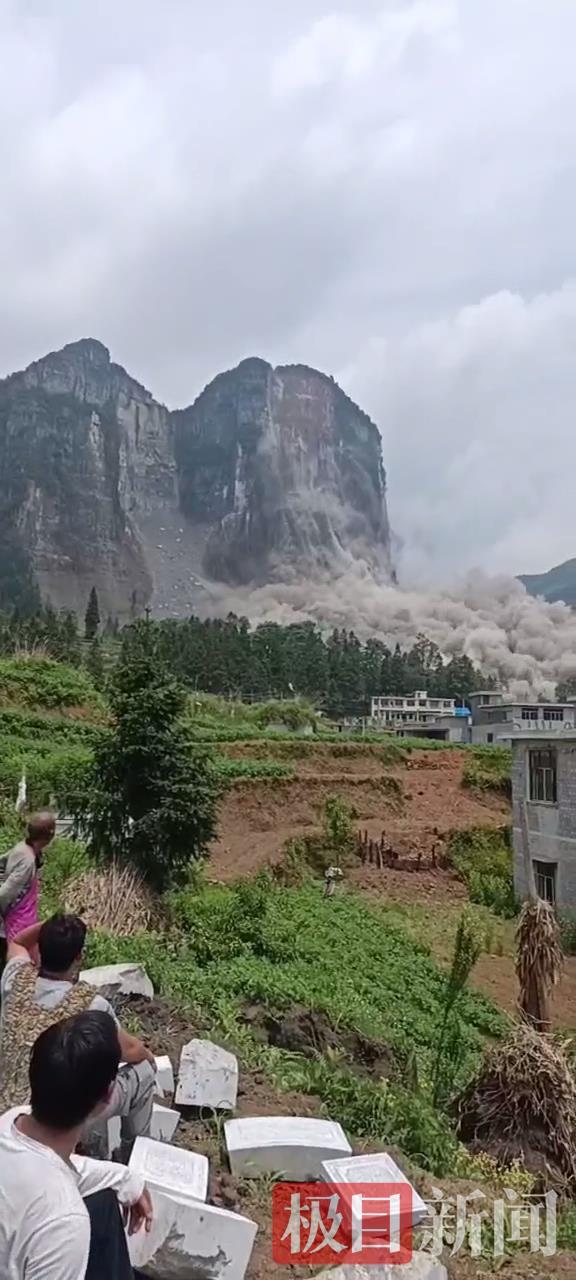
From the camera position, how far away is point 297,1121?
406 centimetres

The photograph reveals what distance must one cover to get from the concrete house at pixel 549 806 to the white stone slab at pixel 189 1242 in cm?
1429

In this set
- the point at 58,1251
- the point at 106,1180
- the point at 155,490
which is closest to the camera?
the point at 58,1251

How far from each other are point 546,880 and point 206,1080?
46.1 feet

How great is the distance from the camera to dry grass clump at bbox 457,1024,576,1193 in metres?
5.70

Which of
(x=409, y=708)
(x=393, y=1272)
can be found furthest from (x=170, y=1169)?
(x=409, y=708)

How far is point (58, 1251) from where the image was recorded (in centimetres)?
186

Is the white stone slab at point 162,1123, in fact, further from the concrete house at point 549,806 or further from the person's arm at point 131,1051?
the concrete house at point 549,806

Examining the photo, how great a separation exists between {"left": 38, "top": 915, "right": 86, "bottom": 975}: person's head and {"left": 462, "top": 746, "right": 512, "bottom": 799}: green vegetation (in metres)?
26.3

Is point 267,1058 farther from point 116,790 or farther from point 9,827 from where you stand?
point 9,827

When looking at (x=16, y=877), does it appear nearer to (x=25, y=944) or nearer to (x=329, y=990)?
(x=25, y=944)

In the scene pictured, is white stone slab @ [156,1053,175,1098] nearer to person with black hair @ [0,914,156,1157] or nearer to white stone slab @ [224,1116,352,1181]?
white stone slab @ [224,1116,352,1181]

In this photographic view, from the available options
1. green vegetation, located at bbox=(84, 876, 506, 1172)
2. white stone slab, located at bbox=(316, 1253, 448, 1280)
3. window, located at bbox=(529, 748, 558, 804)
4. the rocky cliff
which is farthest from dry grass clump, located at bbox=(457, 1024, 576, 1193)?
the rocky cliff

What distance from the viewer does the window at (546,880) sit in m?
16.9

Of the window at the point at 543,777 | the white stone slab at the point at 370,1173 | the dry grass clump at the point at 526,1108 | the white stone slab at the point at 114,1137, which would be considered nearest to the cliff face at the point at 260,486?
the window at the point at 543,777
